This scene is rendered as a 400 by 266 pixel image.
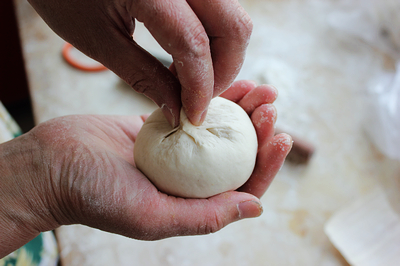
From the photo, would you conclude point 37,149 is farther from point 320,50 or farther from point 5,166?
point 320,50

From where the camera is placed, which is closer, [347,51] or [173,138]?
[173,138]

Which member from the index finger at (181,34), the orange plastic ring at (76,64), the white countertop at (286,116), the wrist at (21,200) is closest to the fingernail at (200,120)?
the index finger at (181,34)

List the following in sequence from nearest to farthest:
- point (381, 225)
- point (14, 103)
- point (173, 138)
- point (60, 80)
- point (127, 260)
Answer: point (173, 138), point (127, 260), point (381, 225), point (60, 80), point (14, 103)

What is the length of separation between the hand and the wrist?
0.46 m

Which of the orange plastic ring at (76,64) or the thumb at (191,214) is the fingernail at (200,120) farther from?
the orange plastic ring at (76,64)

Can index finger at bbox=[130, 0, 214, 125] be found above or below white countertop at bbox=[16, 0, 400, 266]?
above

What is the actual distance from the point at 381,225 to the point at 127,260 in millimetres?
1468

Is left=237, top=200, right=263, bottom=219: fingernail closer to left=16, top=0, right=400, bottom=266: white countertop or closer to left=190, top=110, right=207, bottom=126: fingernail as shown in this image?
left=190, top=110, right=207, bottom=126: fingernail

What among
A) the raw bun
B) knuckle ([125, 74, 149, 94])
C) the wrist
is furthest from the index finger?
the wrist

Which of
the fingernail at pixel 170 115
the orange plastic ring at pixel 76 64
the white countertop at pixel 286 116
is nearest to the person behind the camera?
the fingernail at pixel 170 115

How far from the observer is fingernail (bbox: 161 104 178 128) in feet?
3.33

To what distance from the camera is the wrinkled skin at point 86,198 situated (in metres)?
0.93

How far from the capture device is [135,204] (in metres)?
0.94

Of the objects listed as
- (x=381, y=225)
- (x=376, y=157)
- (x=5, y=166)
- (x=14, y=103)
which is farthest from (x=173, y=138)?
(x=14, y=103)
